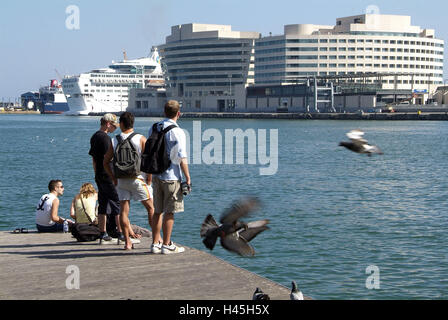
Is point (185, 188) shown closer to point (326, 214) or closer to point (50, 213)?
point (50, 213)

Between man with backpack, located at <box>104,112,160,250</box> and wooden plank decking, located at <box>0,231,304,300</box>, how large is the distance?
66cm

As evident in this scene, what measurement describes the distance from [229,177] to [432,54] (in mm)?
143215

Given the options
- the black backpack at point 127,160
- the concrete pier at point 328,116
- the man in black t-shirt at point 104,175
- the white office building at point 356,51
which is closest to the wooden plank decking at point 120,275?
the man in black t-shirt at point 104,175

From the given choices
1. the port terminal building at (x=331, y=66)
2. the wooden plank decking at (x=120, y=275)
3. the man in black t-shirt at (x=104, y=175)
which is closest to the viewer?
the wooden plank decking at (x=120, y=275)

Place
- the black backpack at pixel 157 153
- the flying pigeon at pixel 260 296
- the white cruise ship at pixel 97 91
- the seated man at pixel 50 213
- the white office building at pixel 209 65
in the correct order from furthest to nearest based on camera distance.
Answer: the white cruise ship at pixel 97 91 < the white office building at pixel 209 65 < the seated man at pixel 50 213 < the black backpack at pixel 157 153 < the flying pigeon at pixel 260 296

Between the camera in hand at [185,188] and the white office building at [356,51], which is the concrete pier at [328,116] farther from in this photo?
the camera in hand at [185,188]

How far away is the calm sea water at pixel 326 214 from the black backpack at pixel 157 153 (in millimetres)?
4268

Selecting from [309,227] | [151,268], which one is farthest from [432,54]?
[151,268]

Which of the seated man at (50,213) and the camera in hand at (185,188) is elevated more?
the camera in hand at (185,188)

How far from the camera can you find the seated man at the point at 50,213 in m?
10.8

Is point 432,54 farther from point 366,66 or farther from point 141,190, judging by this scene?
point 141,190

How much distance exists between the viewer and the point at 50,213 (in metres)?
10.8

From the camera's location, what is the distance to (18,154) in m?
50.8

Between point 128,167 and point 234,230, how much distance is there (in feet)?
7.06
